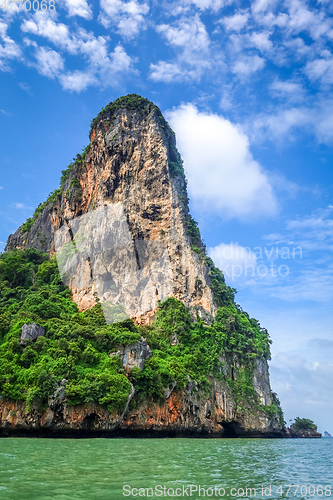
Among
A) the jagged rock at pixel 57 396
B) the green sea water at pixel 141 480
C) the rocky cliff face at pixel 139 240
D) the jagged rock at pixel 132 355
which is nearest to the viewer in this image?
the green sea water at pixel 141 480

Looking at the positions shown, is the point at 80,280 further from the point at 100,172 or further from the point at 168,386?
the point at 168,386

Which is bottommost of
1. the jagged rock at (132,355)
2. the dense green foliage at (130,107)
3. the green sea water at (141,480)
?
the green sea water at (141,480)

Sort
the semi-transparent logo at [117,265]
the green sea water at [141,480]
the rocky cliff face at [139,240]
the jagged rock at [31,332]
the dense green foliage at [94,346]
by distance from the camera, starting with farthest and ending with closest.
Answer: the semi-transparent logo at [117,265] → the rocky cliff face at [139,240] → the jagged rock at [31,332] → the dense green foliage at [94,346] → the green sea water at [141,480]

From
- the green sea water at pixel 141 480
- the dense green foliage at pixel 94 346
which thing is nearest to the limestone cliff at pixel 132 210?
the dense green foliage at pixel 94 346

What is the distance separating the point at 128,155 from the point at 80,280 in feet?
61.7

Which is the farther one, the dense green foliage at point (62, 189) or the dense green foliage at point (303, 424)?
the dense green foliage at point (303, 424)

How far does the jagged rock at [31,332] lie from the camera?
91.8 ft

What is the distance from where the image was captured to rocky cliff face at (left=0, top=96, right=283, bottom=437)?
141 feet

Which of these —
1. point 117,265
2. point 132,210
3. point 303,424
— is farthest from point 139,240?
point 303,424

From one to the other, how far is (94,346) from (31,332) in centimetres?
509

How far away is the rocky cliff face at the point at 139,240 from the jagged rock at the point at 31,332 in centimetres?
962

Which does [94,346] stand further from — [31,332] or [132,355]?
[31,332]

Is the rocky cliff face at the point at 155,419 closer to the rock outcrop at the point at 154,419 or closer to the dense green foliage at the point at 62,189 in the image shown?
the rock outcrop at the point at 154,419

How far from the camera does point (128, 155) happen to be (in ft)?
172
